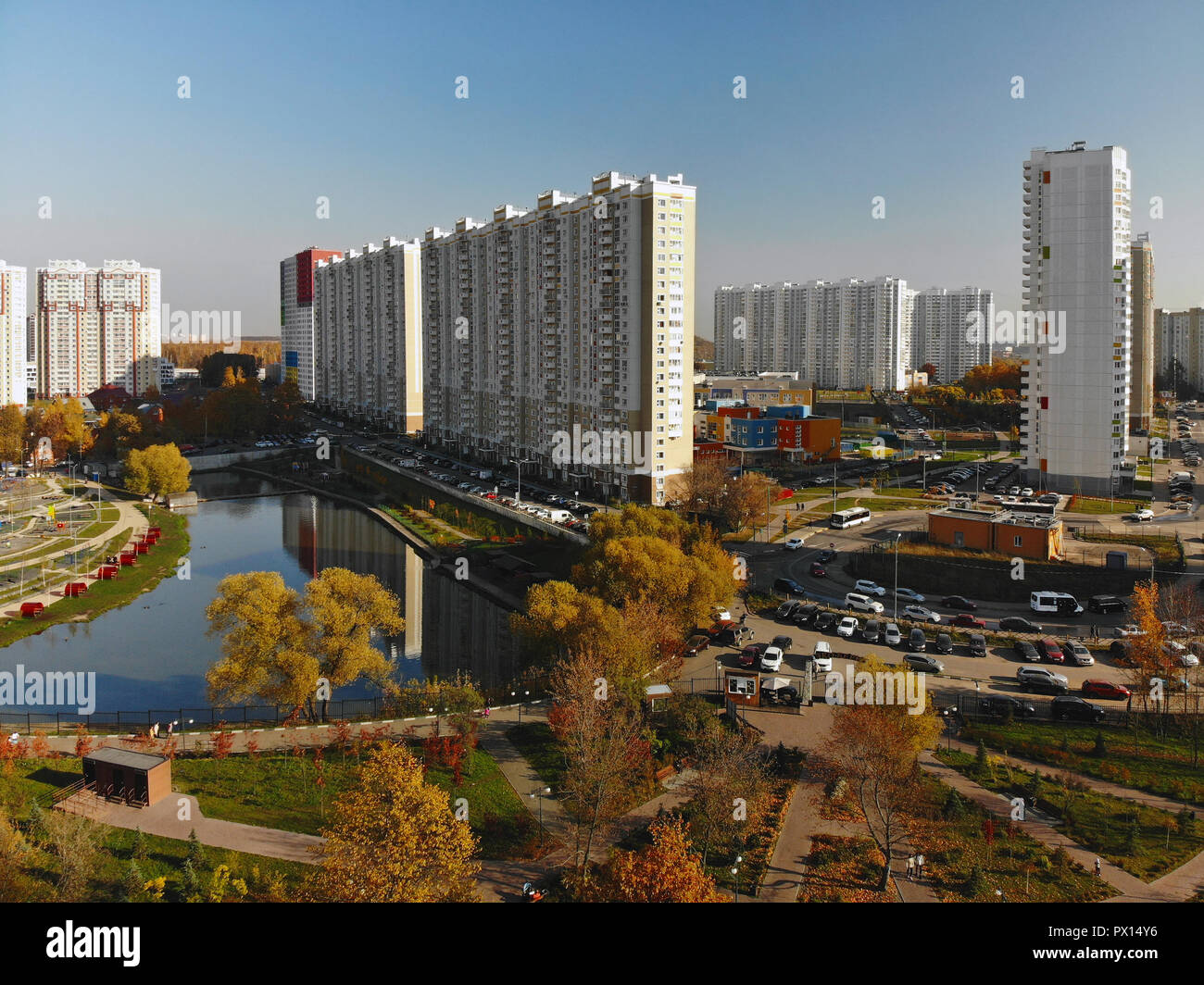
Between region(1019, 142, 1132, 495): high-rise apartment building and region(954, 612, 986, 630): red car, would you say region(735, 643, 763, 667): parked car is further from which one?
region(1019, 142, 1132, 495): high-rise apartment building

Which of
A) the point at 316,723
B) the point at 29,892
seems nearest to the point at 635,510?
the point at 316,723

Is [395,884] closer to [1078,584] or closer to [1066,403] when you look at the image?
[1078,584]

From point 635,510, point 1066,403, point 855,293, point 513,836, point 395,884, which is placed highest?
point 855,293

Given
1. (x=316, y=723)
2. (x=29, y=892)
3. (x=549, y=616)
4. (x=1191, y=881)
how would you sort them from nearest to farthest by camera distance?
(x=29, y=892) → (x=1191, y=881) → (x=316, y=723) → (x=549, y=616)

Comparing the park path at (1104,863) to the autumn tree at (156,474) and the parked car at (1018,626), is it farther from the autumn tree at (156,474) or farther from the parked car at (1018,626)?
the autumn tree at (156,474)

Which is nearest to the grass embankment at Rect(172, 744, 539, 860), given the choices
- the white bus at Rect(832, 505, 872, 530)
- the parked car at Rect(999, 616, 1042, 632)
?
the parked car at Rect(999, 616, 1042, 632)

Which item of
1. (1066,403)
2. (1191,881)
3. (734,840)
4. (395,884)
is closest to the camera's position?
(395,884)
